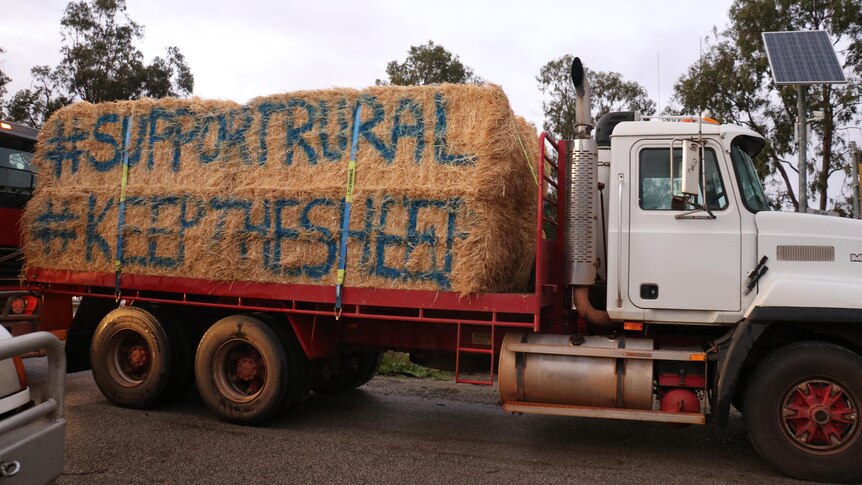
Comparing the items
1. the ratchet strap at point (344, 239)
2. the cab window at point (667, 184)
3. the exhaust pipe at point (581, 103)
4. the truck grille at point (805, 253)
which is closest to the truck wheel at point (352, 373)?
the ratchet strap at point (344, 239)

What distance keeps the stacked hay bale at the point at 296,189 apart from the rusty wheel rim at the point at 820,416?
103 inches

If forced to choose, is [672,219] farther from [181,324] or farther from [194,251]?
[181,324]

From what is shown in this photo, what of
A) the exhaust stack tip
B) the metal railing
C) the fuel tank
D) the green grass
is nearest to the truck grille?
the fuel tank

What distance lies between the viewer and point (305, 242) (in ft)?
21.2

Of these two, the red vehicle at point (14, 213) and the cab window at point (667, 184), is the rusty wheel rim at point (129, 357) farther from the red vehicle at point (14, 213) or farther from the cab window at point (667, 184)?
the cab window at point (667, 184)

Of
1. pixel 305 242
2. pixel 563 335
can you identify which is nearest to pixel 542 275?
pixel 563 335

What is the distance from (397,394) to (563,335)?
315 centimetres

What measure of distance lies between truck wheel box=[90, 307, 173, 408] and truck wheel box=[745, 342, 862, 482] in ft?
18.8

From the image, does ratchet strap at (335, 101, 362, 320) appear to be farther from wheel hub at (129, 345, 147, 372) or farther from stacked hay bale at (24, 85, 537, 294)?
wheel hub at (129, 345, 147, 372)

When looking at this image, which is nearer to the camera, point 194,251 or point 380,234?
point 380,234

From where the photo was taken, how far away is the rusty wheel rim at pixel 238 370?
675cm

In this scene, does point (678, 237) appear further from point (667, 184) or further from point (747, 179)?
point (747, 179)

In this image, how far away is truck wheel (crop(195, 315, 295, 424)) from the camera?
653cm

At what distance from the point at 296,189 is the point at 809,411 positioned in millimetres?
4885
